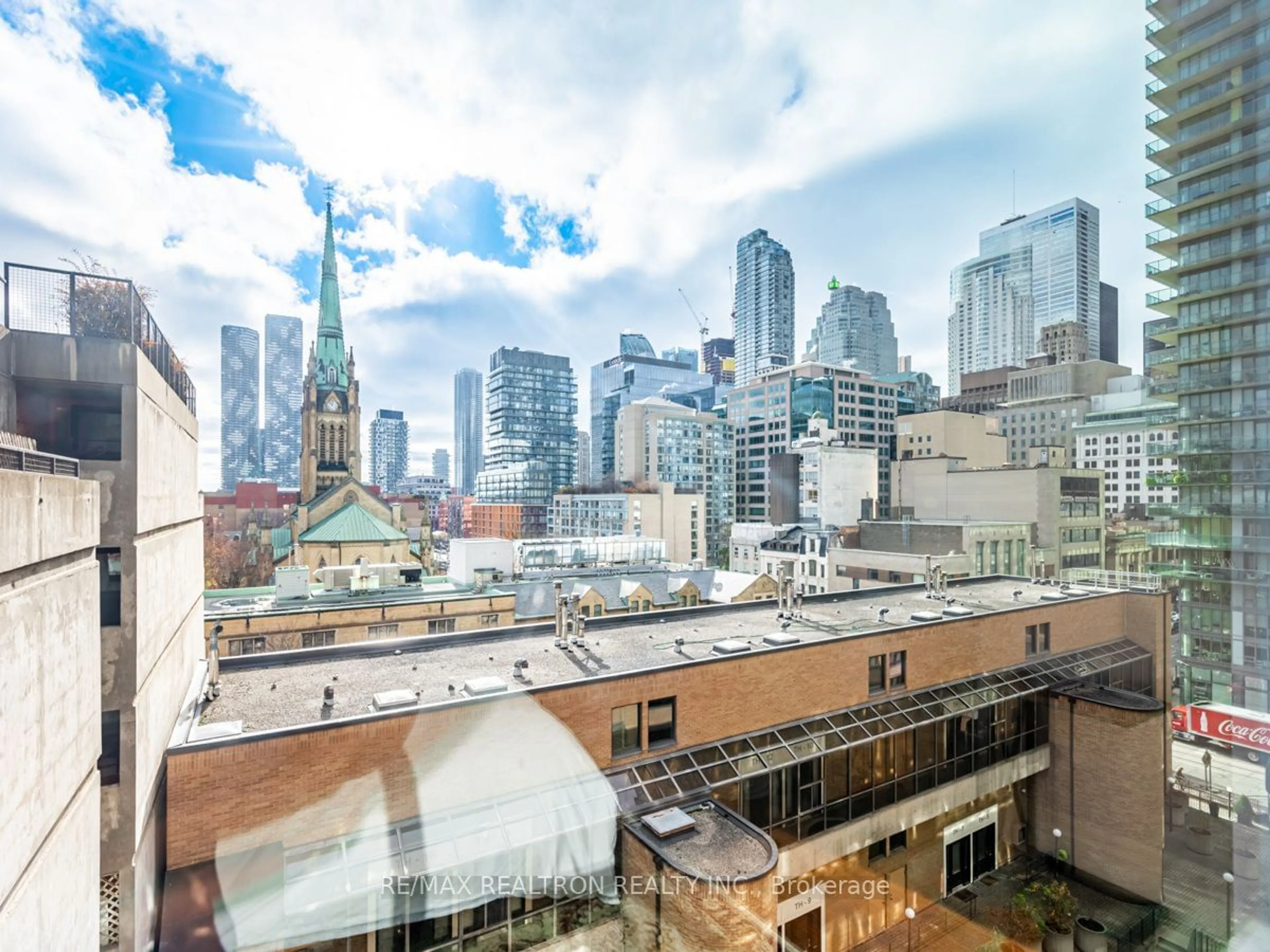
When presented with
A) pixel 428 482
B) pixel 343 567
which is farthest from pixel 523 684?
pixel 428 482

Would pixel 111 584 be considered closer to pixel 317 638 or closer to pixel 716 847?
pixel 716 847

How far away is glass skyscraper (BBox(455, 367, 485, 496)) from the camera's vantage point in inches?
6029

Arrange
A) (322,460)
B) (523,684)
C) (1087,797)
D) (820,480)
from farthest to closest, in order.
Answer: (820,480) < (322,460) < (1087,797) < (523,684)

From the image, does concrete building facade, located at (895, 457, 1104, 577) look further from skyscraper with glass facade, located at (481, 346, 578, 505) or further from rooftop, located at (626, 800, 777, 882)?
skyscraper with glass facade, located at (481, 346, 578, 505)

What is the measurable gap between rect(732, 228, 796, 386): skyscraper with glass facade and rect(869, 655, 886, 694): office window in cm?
14512

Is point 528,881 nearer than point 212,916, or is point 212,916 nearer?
point 212,916

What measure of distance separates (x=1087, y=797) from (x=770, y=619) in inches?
307

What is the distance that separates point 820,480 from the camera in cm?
4678

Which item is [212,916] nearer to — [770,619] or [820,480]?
[770,619]

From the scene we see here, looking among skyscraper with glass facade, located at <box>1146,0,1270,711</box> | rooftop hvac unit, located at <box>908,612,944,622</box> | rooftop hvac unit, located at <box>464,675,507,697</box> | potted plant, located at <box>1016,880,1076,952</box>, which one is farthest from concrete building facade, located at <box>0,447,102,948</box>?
potted plant, located at <box>1016,880,1076,952</box>

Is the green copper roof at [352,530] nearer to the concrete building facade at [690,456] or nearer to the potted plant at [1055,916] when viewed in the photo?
the potted plant at [1055,916]

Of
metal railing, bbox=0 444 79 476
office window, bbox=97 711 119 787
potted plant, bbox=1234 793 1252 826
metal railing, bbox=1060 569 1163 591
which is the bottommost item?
metal railing, bbox=1060 569 1163 591

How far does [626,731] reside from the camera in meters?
8.91

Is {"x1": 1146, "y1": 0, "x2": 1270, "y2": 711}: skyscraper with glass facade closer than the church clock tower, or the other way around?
{"x1": 1146, "y1": 0, "x2": 1270, "y2": 711}: skyscraper with glass facade
